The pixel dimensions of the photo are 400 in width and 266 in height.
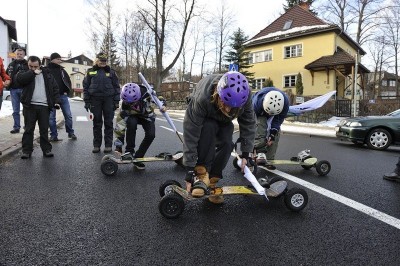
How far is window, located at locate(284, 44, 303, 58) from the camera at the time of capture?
34250 mm

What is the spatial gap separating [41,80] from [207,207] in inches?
188

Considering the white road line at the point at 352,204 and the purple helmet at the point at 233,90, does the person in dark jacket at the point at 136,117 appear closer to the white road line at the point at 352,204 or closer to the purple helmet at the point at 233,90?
the white road line at the point at 352,204

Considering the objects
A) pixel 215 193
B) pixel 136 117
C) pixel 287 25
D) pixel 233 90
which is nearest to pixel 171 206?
pixel 215 193

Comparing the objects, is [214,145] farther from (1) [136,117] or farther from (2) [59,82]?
(2) [59,82]

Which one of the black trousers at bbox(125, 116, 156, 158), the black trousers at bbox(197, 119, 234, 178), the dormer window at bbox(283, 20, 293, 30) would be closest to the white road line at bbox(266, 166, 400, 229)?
the black trousers at bbox(197, 119, 234, 178)

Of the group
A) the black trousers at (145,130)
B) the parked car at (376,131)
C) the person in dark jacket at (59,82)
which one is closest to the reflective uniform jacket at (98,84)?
the black trousers at (145,130)

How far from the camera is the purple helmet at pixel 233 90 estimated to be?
10.4ft

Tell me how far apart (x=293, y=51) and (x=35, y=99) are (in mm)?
32061

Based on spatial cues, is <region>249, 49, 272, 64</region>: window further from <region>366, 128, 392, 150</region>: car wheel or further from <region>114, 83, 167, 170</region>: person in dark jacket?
<region>114, 83, 167, 170</region>: person in dark jacket

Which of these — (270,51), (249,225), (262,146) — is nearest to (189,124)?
(249,225)

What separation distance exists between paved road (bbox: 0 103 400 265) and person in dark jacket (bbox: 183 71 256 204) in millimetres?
367

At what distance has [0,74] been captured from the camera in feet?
22.9

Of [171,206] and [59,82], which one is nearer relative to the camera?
[171,206]

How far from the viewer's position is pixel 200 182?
11.6ft
